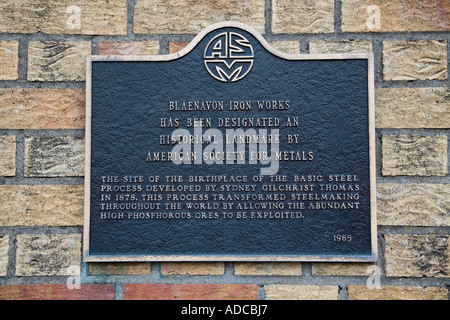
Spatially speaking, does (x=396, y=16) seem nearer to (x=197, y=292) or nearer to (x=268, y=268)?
(x=268, y=268)

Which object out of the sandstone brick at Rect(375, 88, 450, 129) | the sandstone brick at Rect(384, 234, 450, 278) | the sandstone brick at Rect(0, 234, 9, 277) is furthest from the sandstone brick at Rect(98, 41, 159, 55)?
the sandstone brick at Rect(384, 234, 450, 278)

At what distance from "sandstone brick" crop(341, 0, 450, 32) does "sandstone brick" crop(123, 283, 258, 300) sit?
6.58 ft

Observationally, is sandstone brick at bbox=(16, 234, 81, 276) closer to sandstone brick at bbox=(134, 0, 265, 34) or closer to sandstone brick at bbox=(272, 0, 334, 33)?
sandstone brick at bbox=(134, 0, 265, 34)

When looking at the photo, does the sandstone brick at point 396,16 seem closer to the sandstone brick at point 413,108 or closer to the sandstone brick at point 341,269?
the sandstone brick at point 413,108

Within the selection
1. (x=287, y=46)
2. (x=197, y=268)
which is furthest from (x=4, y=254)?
(x=287, y=46)

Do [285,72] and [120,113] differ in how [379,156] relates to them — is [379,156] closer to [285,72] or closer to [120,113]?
[285,72]

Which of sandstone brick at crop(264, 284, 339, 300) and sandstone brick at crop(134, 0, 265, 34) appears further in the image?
sandstone brick at crop(134, 0, 265, 34)

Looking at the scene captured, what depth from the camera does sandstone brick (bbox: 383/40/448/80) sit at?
2744 millimetres

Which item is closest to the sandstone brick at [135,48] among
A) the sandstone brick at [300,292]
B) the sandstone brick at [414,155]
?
the sandstone brick at [414,155]

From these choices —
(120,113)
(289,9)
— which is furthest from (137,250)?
(289,9)

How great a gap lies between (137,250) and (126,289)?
12.3 inches

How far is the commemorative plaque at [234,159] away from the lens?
2605 mm

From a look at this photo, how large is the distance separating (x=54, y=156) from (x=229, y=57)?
144 cm

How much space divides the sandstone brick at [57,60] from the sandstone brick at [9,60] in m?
0.09
